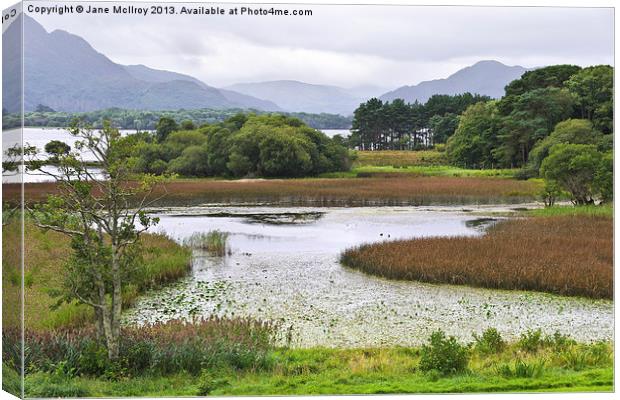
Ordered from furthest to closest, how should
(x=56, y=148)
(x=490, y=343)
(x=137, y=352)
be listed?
(x=490, y=343) → (x=56, y=148) → (x=137, y=352)

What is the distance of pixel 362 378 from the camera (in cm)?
875

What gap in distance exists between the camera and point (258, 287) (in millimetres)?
9461

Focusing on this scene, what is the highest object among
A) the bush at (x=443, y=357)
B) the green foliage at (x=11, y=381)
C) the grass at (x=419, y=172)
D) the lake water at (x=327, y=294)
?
the grass at (x=419, y=172)

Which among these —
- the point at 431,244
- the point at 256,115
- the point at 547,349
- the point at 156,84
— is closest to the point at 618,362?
the point at 547,349

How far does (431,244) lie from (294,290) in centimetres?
191

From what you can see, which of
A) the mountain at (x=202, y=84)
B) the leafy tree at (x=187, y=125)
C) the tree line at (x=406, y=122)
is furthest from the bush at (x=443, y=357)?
the leafy tree at (x=187, y=125)

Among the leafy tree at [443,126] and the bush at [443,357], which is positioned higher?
the leafy tree at [443,126]

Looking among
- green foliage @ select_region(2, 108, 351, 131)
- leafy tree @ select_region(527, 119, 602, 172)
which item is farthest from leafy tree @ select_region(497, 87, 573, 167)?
green foliage @ select_region(2, 108, 351, 131)

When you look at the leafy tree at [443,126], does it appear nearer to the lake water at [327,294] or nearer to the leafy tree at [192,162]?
the lake water at [327,294]

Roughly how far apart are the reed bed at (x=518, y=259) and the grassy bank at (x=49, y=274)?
2.53m

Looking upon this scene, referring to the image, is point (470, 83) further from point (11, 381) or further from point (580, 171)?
point (11, 381)

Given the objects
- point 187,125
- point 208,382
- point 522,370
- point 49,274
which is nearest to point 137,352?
point 208,382

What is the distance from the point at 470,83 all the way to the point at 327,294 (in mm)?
3285

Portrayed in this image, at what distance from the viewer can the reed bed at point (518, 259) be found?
991 centimetres
